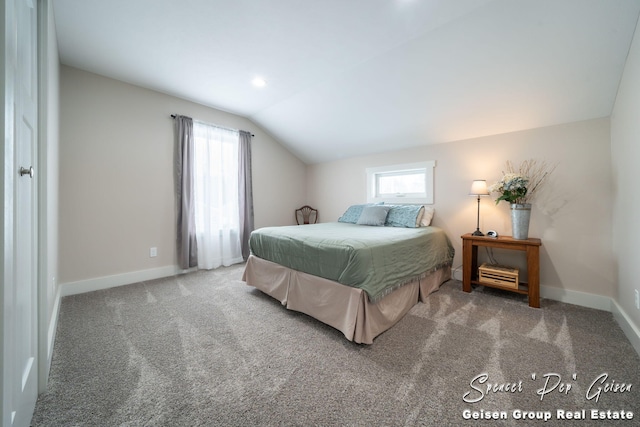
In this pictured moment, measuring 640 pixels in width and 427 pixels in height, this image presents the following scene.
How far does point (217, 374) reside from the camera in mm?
1430

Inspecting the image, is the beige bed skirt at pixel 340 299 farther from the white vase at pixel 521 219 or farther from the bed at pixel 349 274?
the white vase at pixel 521 219

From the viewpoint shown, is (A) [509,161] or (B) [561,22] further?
(A) [509,161]

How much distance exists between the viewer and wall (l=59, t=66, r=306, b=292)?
8.69 ft

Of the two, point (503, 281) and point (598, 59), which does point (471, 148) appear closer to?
point (598, 59)

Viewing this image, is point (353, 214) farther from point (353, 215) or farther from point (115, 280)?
point (115, 280)

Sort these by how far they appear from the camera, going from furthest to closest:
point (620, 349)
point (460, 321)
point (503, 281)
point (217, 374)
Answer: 1. point (503, 281)
2. point (460, 321)
3. point (620, 349)
4. point (217, 374)

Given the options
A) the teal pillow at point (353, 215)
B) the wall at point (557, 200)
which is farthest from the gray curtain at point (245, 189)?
the wall at point (557, 200)

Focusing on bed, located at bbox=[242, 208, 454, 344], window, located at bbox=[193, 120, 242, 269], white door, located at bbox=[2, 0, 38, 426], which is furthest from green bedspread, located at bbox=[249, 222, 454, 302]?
white door, located at bbox=[2, 0, 38, 426]

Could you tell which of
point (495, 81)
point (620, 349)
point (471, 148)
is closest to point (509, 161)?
point (471, 148)

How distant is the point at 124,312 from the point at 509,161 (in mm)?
4314

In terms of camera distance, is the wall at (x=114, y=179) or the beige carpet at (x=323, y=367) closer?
the beige carpet at (x=323, y=367)

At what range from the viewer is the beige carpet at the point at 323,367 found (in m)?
1.16

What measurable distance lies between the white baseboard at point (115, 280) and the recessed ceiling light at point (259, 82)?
2716 millimetres

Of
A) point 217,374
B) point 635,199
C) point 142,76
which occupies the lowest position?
point 217,374
